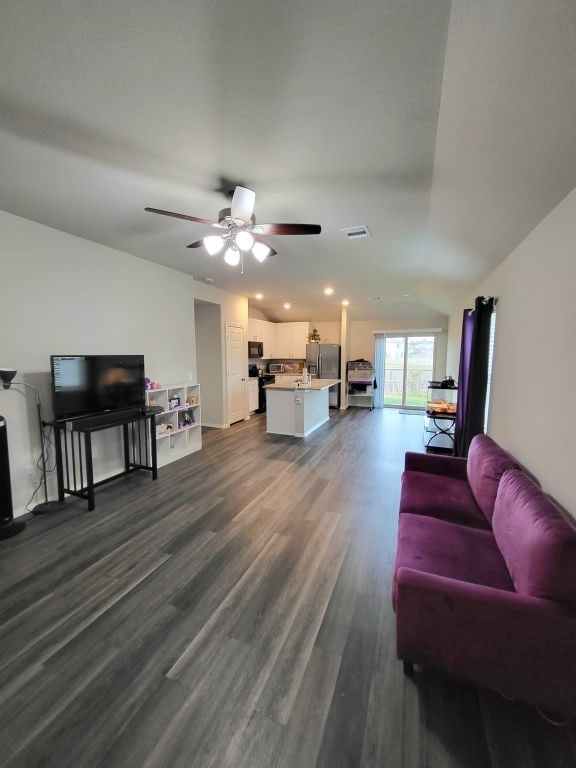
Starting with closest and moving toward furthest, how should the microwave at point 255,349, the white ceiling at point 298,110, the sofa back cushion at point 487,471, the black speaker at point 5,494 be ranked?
the white ceiling at point 298,110 < the sofa back cushion at point 487,471 < the black speaker at point 5,494 < the microwave at point 255,349

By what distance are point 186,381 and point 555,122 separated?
464 cm

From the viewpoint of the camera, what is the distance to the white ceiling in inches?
43.1

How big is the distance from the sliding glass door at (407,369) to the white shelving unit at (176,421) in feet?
18.3

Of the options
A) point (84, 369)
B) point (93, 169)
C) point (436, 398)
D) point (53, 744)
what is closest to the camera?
point (53, 744)

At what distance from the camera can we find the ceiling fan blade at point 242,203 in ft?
6.95

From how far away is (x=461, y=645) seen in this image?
50.6 inches

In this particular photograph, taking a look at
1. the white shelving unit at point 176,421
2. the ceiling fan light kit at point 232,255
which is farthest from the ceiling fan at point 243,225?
the white shelving unit at point 176,421

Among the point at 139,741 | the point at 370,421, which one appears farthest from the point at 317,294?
the point at 139,741

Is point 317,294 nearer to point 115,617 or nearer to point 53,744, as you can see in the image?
point 115,617

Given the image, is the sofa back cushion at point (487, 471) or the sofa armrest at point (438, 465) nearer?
the sofa back cushion at point (487, 471)

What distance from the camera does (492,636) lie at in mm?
1250

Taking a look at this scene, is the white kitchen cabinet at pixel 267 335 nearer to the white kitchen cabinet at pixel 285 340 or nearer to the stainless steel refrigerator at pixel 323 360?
the white kitchen cabinet at pixel 285 340

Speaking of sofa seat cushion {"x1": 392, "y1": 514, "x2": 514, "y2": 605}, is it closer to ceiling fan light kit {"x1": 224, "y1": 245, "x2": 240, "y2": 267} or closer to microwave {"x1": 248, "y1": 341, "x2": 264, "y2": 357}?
ceiling fan light kit {"x1": 224, "y1": 245, "x2": 240, "y2": 267}

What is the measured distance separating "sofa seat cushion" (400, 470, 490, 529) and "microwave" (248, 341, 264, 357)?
5.27m
